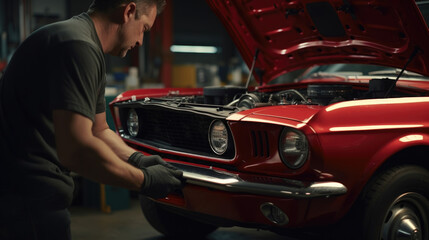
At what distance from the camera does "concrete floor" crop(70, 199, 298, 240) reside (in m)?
3.62

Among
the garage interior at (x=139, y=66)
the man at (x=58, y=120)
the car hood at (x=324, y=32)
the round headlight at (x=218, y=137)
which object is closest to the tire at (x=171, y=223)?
the garage interior at (x=139, y=66)

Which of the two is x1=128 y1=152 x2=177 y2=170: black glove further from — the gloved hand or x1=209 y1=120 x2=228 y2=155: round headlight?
x1=209 y1=120 x2=228 y2=155: round headlight

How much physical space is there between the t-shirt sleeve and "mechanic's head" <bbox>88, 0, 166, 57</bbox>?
194mm

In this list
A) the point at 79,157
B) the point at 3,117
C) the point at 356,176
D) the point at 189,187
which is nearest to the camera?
the point at 79,157

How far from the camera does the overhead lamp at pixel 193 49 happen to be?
16.9 meters

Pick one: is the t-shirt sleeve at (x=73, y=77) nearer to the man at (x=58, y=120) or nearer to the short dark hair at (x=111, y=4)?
the man at (x=58, y=120)

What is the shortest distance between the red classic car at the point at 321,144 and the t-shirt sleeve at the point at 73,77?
38.9 inches

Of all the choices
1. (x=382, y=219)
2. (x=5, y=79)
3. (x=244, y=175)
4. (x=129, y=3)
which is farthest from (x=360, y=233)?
(x=5, y=79)

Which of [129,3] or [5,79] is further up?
[129,3]

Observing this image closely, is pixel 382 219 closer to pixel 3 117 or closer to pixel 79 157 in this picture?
pixel 79 157

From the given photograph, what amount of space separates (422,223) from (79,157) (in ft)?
6.04

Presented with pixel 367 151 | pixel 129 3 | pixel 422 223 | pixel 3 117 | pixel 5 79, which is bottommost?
pixel 422 223

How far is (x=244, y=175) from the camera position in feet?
7.97

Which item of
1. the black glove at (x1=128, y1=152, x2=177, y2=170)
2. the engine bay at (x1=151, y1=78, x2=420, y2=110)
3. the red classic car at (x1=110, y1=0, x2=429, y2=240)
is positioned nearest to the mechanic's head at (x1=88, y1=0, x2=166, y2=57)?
the black glove at (x1=128, y1=152, x2=177, y2=170)
